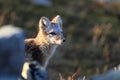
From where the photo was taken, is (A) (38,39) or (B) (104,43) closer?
(A) (38,39)

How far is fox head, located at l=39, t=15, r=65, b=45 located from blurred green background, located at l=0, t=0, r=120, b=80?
265cm

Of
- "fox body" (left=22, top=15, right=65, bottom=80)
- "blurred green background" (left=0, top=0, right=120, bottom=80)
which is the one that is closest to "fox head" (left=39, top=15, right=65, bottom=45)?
"fox body" (left=22, top=15, right=65, bottom=80)

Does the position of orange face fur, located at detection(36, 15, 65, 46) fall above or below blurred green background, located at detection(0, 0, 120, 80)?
below

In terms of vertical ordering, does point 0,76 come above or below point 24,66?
below

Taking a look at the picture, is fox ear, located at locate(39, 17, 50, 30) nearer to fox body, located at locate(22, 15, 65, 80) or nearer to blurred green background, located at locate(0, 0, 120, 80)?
fox body, located at locate(22, 15, 65, 80)

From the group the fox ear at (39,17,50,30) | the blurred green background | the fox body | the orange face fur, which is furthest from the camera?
the blurred green background

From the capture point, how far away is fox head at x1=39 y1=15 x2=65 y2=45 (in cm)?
1153

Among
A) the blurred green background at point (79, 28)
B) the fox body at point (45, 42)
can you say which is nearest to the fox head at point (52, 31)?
the fox body at point (45, 42)

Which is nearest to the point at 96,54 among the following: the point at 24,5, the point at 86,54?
the point at 86,54

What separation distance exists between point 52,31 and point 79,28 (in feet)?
34.7

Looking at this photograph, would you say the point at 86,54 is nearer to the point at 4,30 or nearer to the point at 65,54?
the point at 65,54

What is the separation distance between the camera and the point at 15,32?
893 centimetres

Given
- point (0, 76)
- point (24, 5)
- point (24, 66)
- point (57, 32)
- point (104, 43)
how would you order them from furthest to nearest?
point (24, 5) → point (104, 43) → point (57, 32) → point (24, 66) → point (0, 76)

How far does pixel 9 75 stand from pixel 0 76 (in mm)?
154
